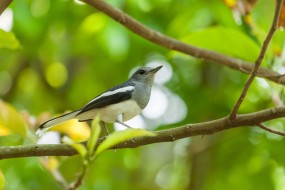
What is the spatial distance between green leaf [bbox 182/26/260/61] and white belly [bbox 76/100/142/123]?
Result: 1.89ft

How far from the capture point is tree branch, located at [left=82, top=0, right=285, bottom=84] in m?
3.20

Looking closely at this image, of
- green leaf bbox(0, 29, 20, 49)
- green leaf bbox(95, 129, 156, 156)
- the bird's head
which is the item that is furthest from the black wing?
green leaf bbox(95, 129, 156, 156)

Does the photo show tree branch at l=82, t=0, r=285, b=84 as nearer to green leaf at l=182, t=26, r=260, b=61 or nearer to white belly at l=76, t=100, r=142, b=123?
green leaf at l=182, t=26, r=260, b=61

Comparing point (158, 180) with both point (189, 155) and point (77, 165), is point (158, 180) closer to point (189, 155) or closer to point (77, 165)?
point (189, 155)

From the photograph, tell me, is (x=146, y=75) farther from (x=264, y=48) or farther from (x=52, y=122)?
(x=264, y=48)

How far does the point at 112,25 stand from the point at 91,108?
1.40 m

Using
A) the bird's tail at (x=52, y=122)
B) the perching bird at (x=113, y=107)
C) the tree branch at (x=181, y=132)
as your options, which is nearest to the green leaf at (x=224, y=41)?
the perching bird at (x=113, y=107)

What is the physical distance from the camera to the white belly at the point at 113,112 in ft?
11.8

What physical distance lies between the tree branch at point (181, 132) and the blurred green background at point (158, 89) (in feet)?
3.30

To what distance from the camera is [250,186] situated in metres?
4.52

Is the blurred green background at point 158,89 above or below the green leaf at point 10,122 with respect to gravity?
below

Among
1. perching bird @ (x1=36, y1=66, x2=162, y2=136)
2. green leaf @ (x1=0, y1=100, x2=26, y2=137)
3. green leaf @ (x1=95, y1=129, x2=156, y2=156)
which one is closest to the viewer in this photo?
green leaf @ (x1=95, y1=129, x2=156, y2=156)

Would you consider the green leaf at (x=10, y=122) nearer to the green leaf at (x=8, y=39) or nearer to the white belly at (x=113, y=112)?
the green leaf at (x=8, y=39)

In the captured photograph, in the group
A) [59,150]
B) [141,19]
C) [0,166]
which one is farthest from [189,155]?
[59,150]
